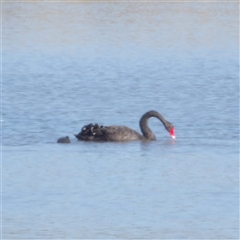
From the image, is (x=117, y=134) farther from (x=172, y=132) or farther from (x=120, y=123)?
(x=120, y=123)

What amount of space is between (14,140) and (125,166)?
1.67 meters

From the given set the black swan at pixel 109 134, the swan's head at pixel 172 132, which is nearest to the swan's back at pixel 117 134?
the black swan at pixel 109 134

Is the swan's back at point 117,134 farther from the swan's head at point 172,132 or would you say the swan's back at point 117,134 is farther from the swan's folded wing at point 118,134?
the swan's head at point 172,132

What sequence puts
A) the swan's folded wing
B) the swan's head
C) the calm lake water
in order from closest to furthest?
1. the calm lake water
2. the swan's folded wing
3. the swan's head

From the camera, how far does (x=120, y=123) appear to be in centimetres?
1263

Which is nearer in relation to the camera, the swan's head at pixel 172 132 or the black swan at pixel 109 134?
the black swan at pixel 109 134

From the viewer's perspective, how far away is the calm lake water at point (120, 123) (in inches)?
320

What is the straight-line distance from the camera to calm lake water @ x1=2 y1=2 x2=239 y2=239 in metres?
8.12

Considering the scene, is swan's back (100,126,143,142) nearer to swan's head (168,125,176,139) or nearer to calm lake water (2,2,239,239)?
calm lake water (2,2,239,239)

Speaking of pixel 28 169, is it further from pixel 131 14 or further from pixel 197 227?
pixel 131 14

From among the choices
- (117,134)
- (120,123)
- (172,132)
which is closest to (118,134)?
(117,134)

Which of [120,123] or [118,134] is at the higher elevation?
[120,123]

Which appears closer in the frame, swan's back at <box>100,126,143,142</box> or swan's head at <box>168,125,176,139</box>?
swan's back at <box>100,126,143,142</box>

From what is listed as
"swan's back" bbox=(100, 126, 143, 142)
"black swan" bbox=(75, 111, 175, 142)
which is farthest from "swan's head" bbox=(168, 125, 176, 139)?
"swan's back" bbox=(100, 126, 143, 142)
